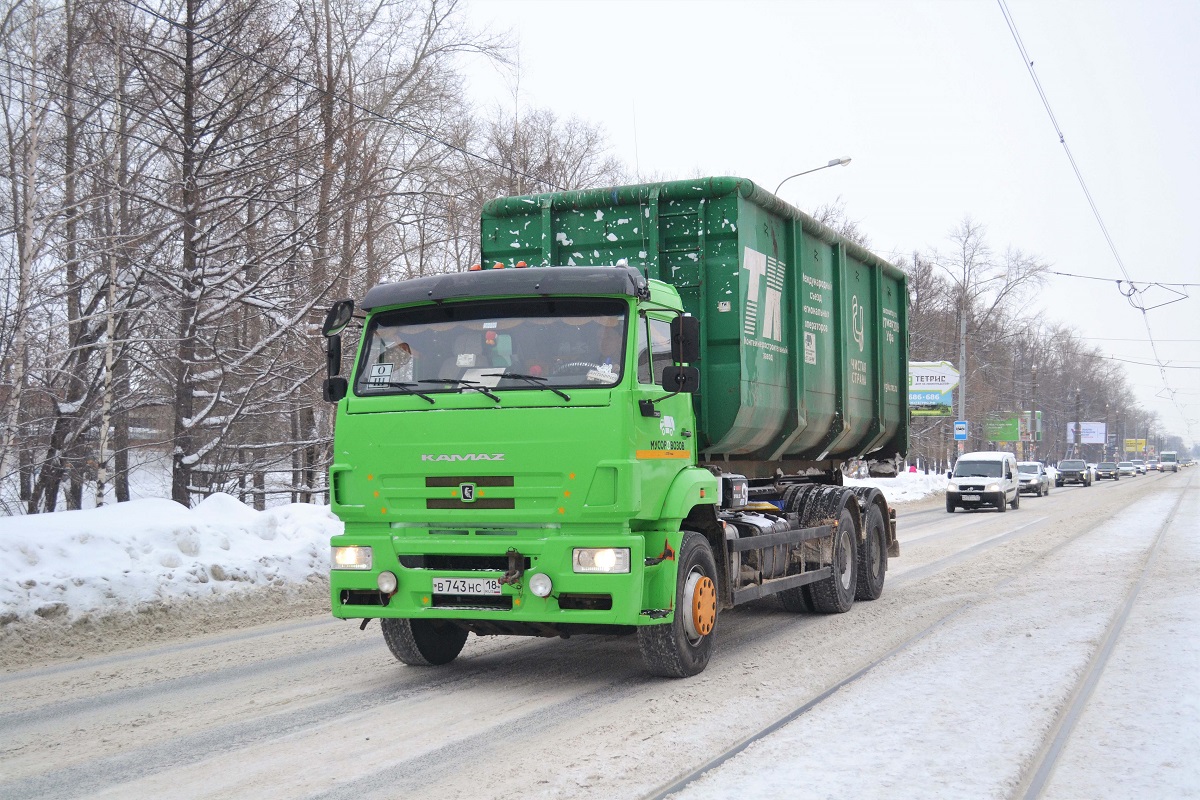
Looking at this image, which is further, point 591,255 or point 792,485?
point 792,485

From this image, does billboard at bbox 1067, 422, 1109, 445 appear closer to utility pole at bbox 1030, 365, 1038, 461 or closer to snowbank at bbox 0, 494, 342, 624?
utility pole at bbox 1030, 365, 1038, 461

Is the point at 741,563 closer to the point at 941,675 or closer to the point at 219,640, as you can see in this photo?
the point at 941,675

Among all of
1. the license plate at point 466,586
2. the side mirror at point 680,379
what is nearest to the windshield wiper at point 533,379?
the side mirror at point 680,379

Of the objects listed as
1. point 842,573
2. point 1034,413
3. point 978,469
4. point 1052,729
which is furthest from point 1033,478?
point 1034,413

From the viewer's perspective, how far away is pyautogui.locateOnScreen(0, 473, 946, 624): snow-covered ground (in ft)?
30.5

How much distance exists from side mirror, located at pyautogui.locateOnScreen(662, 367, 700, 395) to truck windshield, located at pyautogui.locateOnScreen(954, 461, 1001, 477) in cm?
3019

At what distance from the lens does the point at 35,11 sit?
15242mm

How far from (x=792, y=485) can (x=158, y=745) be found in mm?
7035

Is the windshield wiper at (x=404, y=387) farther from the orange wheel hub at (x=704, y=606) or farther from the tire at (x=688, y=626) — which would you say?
the orange wheel hub at (x=704, y=606)

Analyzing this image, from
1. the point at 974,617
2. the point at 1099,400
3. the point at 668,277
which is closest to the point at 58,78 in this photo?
the point at 668,277

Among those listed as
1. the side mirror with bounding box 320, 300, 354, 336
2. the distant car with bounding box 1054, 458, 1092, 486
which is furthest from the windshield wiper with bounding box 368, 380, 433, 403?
the distant car with bounding box 1054, 458, 1092, 486

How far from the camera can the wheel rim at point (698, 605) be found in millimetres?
7457

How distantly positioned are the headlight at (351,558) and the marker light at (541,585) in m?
1.17

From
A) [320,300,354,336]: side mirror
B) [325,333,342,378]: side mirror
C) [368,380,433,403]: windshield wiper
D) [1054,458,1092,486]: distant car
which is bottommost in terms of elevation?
[1054,458,1092,486]: distant car
